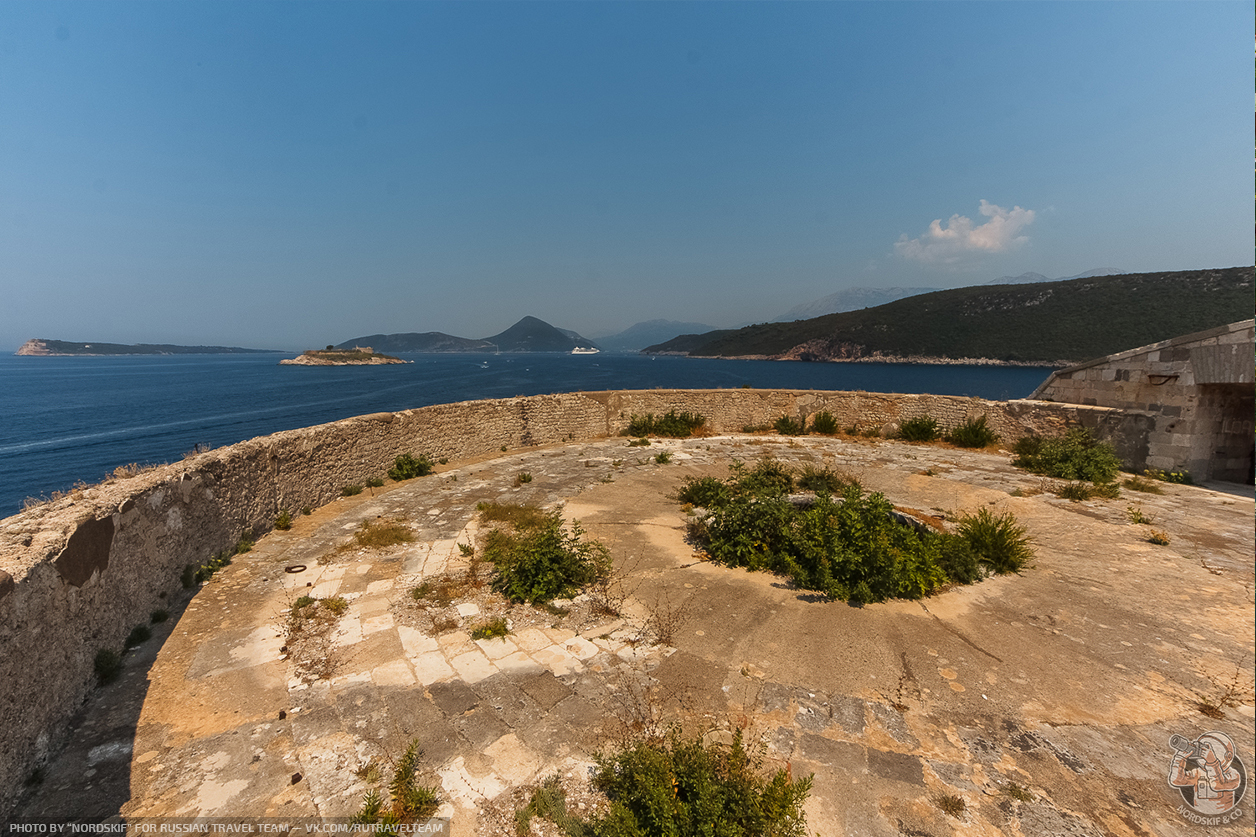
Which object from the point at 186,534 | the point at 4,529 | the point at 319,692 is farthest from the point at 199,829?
the point at 186,534

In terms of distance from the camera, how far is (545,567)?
558 centimetres

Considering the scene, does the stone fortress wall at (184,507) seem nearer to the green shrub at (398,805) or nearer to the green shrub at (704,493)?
the green shrub at (398,805)

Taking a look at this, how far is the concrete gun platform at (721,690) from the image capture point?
3029 millimetres

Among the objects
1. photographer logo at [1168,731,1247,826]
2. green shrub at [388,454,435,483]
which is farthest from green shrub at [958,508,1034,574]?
green shrub at [388,454,435,483]

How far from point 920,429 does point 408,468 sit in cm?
1395

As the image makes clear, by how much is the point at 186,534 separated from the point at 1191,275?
9661 centimetres

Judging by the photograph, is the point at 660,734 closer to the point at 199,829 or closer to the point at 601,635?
the point at 601,635

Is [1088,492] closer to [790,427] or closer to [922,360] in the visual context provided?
[790,427]

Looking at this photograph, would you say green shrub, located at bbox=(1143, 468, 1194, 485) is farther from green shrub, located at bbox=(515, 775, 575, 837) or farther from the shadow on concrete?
the shadow on concrete

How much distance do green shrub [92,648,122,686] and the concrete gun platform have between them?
12 cm

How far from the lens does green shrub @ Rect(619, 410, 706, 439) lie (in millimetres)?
14656

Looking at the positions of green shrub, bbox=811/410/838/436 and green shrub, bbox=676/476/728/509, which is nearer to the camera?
green shrub, bbox=676/476/728/509

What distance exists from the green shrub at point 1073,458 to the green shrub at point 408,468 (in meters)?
13.9

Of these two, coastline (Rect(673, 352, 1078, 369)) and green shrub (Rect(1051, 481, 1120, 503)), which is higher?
coastline (Rect(673, 352, 1078, 369))
